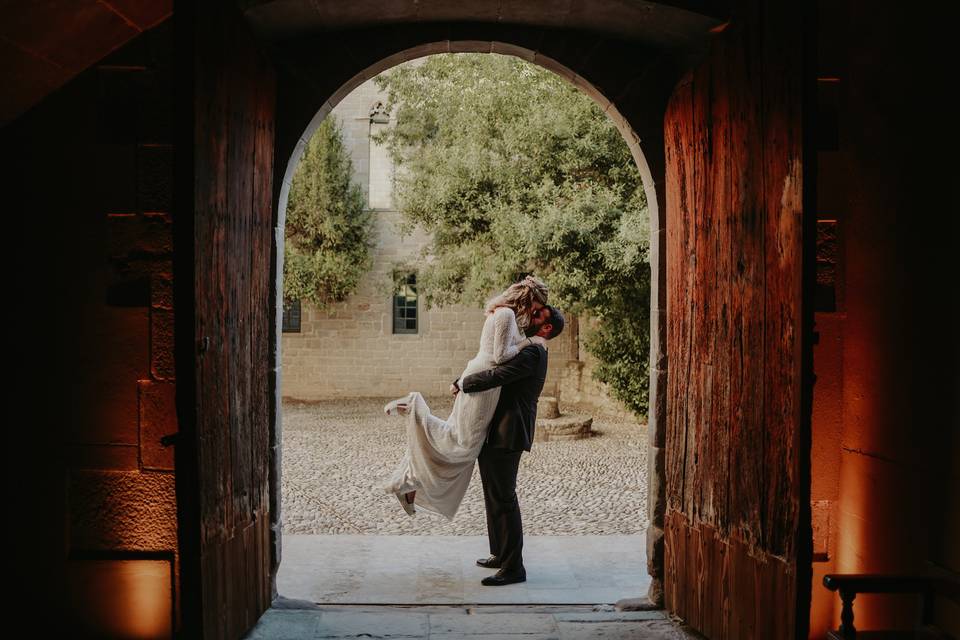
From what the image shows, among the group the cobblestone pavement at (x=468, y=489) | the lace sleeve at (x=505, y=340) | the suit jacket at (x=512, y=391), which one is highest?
the lace sleeve at (x=505, y=340)

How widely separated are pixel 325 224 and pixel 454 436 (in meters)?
11.7

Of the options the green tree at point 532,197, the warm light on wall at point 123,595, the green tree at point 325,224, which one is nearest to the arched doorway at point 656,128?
the warm light on wall at point 123,595

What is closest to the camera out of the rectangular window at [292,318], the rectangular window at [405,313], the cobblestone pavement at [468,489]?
A: the cobblestone pavement at [468,489]

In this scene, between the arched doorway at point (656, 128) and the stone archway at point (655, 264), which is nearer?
the arched doorway at point (656, 128)

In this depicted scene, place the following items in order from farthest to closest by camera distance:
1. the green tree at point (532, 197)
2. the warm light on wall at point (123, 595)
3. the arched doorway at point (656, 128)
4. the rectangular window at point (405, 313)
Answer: the rectangular window at point (405, 313) → the green tree at point (532, 197) → the warm light on wall at point (123, 595) → the arched doorway at point (656, 128)

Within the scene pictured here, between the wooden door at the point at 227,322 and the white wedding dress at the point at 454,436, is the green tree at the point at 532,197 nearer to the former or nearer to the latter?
the white wedding dress at the point at 454,436

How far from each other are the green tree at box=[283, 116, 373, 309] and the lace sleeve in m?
11.6

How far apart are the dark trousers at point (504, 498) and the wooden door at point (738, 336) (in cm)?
94

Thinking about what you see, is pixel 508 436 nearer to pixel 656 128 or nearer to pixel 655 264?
pixel 655 264

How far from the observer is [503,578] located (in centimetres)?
455

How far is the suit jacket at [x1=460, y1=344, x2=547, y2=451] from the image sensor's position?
14.7ft

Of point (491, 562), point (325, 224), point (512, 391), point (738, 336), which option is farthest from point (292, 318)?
point (738, 336)

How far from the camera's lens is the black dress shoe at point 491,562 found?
483cm

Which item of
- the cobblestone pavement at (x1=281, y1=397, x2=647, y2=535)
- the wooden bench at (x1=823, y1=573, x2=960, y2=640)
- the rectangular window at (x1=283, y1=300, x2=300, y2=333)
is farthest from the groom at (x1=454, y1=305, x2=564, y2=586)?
the rectangular window at (x1=283, y1=300, x2=300, y2=333)
